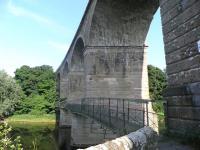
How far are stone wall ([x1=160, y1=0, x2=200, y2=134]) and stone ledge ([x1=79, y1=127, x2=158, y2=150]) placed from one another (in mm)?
1730

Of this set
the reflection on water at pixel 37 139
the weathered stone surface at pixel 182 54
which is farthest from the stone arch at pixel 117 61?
the weathered stone surface at pixel 182 54

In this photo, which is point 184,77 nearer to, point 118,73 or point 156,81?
point 118,73

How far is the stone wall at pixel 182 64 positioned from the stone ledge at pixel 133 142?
1730 mm

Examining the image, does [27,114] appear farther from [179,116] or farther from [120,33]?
[179,116]

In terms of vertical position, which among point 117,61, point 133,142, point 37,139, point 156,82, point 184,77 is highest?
point 156,82

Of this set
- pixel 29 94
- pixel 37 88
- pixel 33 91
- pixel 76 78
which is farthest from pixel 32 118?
pixel 76 78

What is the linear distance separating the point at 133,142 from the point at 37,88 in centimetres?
5617

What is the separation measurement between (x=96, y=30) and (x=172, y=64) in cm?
1110

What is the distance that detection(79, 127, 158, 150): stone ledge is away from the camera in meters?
3.45

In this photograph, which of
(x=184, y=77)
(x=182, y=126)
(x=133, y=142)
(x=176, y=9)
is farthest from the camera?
(x=176, y=9)

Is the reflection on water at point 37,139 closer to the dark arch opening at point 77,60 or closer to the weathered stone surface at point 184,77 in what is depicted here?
the dark arch opening at point 77,60

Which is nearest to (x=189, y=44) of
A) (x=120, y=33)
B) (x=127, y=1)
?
(x=127, y=1)

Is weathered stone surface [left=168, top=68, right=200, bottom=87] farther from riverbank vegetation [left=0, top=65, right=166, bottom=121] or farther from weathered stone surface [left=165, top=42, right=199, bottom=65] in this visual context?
riverbank vegetation [left=0, top=65, right=166, bottom=121]

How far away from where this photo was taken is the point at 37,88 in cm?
5912
